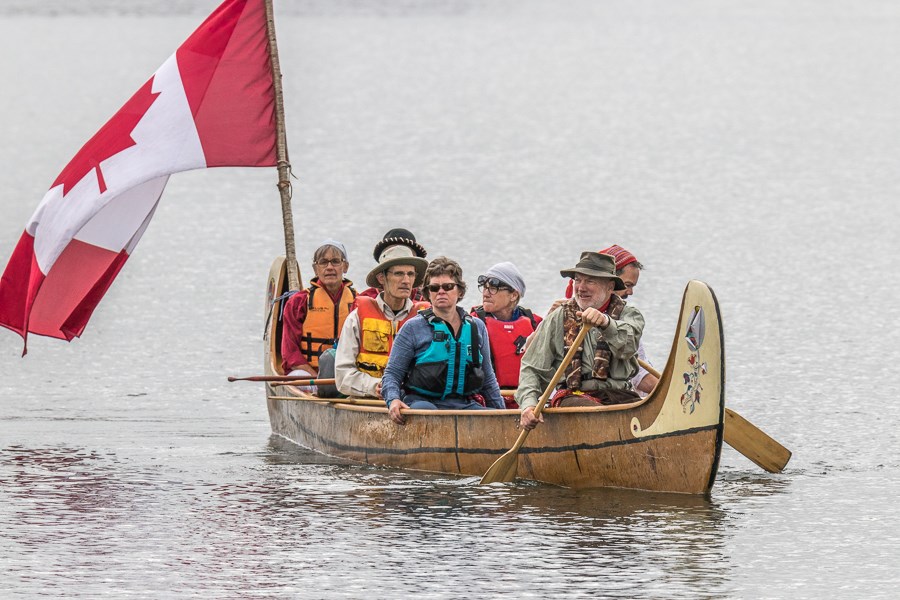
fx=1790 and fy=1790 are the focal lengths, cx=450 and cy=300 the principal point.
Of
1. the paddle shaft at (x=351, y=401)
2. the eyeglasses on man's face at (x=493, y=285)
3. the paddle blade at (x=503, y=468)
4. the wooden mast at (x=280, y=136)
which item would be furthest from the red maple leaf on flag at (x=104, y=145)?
the paddle blade at (x=503, y=468)

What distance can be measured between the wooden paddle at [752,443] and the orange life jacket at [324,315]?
2.73m

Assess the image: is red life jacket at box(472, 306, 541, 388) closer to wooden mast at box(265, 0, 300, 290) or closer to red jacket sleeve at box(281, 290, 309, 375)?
red jacket sleeve at box(281, 290, 309, 375)

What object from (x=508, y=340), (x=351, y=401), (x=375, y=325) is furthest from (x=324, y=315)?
(x=508, y=340)

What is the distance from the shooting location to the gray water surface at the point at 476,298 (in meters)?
10.0

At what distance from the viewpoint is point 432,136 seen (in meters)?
47.4

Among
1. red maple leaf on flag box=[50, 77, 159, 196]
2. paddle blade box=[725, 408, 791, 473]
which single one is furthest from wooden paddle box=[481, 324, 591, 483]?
→ red maple leaf on flag box=[50, 77, 159, 196]

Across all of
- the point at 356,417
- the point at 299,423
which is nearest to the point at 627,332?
the point at 356,417

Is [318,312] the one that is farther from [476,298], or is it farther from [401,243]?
[476,298]

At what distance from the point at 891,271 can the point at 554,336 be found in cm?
1716

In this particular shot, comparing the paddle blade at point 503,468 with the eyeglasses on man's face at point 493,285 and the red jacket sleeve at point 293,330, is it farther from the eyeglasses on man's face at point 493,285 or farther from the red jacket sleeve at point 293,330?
the red jacket sleeve at point 293,330

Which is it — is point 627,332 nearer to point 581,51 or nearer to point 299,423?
point 299,423

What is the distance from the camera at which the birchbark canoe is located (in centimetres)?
1086

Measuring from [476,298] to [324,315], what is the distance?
8.03 metres

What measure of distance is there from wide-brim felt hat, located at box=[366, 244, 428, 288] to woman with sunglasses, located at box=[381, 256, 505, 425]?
Result: 60cm
